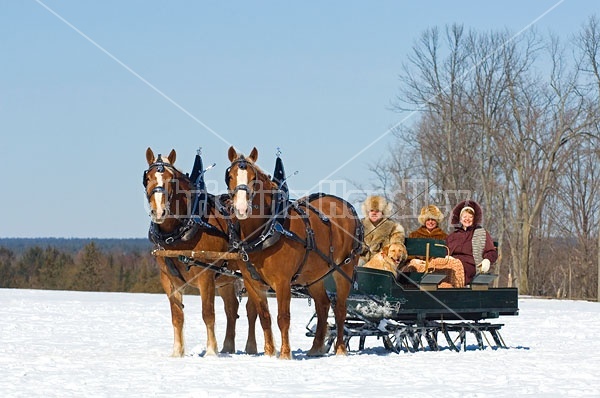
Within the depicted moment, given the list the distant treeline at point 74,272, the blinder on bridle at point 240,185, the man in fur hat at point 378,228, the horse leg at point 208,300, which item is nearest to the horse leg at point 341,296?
the man in fur hat at point 378,228

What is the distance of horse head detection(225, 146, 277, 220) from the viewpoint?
410 inches

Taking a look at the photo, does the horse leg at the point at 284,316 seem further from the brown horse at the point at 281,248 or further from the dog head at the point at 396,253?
the dog head at the point at 396,253

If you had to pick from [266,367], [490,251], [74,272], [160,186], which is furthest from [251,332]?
[74,272]

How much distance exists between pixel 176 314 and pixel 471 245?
14.1 feet

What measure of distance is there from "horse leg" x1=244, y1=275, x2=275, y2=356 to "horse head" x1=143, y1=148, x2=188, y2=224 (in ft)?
4.19

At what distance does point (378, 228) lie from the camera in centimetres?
1314

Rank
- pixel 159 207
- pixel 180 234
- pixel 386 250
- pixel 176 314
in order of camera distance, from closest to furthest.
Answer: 1. pixel 159 207
2. pixel 180 234
3. pixel 176 314
4. pixel 386 250

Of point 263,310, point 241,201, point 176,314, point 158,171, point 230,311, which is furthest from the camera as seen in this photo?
point 230,311

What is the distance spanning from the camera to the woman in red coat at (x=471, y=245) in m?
13.3

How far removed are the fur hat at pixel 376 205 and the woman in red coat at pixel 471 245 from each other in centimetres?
92

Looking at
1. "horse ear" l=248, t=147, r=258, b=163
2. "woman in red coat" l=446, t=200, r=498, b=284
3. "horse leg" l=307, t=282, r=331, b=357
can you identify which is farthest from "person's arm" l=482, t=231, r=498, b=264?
"horse ear" l=248, t=147, r=258, b=163

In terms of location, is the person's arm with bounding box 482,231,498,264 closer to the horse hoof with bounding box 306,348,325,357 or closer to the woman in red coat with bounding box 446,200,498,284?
the woman in red coat with bounding box 446,200,498,284

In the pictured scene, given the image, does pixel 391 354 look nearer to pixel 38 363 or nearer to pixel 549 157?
pixel 38 363

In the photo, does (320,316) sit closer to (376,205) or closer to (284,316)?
(284,316)
